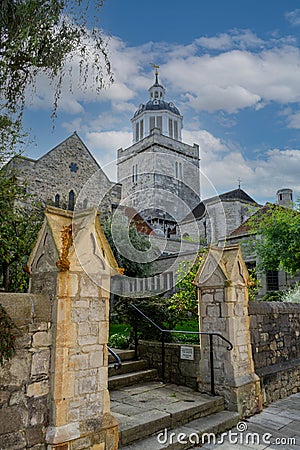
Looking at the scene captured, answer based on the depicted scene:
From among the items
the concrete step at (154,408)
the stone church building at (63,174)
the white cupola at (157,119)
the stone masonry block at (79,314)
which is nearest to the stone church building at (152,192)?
the stone church building at (63,174)

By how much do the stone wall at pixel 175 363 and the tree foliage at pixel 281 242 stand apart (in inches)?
277

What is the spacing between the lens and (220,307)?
5.69 meters

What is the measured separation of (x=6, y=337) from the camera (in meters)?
2.92

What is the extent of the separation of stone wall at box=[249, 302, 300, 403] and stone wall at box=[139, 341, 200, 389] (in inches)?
45.1

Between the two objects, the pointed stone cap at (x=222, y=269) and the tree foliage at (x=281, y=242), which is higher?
the tree foliage at (x=281, y=242)

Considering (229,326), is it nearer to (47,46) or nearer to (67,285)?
(67,285)

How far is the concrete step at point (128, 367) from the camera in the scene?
5879mm

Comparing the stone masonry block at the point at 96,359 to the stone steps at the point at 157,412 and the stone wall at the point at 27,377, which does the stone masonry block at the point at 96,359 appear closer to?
the stone wall at the point at 27,377

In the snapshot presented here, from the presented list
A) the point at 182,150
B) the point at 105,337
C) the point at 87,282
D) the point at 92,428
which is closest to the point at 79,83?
the point at 87,282

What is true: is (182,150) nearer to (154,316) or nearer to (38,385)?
(154,316)

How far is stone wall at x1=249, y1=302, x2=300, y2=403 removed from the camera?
630 cm

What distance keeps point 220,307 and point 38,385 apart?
3316 mm

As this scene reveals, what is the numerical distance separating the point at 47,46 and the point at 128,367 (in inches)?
207

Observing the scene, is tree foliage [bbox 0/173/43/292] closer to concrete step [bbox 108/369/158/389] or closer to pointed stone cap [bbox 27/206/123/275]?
concrete step [bbox 108/369/158/389]
